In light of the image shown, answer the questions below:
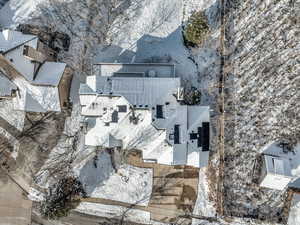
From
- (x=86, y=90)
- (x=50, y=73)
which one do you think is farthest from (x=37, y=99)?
(x=86, y=90)

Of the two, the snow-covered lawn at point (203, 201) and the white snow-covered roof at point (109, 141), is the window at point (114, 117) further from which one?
the snow-covered lawn at point (203, 201)

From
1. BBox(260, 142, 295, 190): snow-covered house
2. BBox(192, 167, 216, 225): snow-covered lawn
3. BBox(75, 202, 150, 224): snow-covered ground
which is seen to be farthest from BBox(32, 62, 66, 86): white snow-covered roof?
BBox(260, 142, 295, 190): snow-covered house

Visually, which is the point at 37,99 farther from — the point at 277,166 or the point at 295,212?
the point at 295,212

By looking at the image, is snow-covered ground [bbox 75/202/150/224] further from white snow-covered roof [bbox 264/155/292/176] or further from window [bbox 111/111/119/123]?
white snow-covered roof [bbox 264/155/292/176]

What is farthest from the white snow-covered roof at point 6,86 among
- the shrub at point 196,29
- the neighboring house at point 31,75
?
the shrub at point 196,29

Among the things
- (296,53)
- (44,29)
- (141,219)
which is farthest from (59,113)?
(296,53)

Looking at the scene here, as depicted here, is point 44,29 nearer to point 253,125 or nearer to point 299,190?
point 253,125

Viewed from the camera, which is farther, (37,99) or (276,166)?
(37,99)

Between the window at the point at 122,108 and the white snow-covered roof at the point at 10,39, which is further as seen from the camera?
the white snow-covered roof at the point at 10,39
